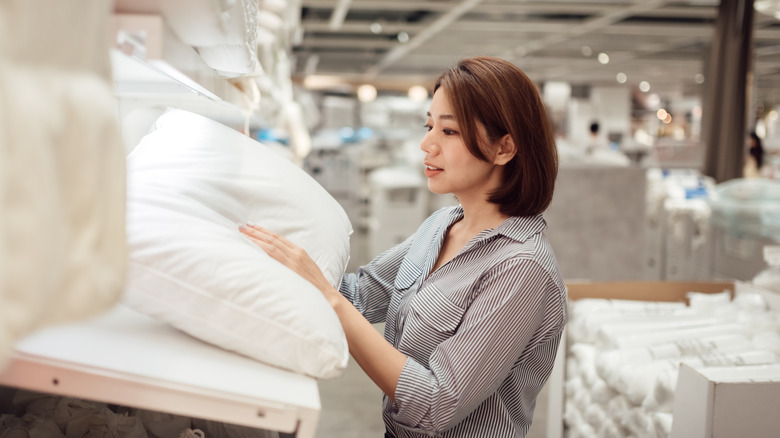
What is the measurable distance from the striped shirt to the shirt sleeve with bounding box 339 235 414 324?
127 millimetres

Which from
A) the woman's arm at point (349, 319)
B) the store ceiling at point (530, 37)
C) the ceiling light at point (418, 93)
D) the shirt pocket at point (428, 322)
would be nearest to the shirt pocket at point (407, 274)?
the shirt pocket at point (428, 322)

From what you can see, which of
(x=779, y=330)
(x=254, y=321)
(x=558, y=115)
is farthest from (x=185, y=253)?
(x=558, y=115)

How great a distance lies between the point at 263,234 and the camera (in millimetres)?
1115

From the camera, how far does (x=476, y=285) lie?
1.38 m

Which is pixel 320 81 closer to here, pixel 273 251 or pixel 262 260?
pixel 273 251

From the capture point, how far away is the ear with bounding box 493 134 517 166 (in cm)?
147

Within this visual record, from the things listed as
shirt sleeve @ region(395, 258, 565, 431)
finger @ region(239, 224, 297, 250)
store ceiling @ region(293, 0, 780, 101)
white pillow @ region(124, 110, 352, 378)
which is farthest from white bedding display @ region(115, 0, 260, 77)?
store ceiling @ region(293, 0, 780, 101)

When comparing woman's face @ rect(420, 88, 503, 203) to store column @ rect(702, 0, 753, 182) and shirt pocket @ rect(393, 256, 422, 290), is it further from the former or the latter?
store column @ rect(702, 0, 753, 182)

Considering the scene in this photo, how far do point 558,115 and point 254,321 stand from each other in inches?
414

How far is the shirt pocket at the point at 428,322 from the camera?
1.38 meters

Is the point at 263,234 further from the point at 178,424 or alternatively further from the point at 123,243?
the point at 123,243

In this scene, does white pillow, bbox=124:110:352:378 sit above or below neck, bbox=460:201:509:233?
above

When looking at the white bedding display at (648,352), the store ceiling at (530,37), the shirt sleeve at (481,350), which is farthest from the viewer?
the store ceiling at (530,37)

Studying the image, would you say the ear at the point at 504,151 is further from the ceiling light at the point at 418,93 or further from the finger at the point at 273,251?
the ceiling light at the point at 418,93
